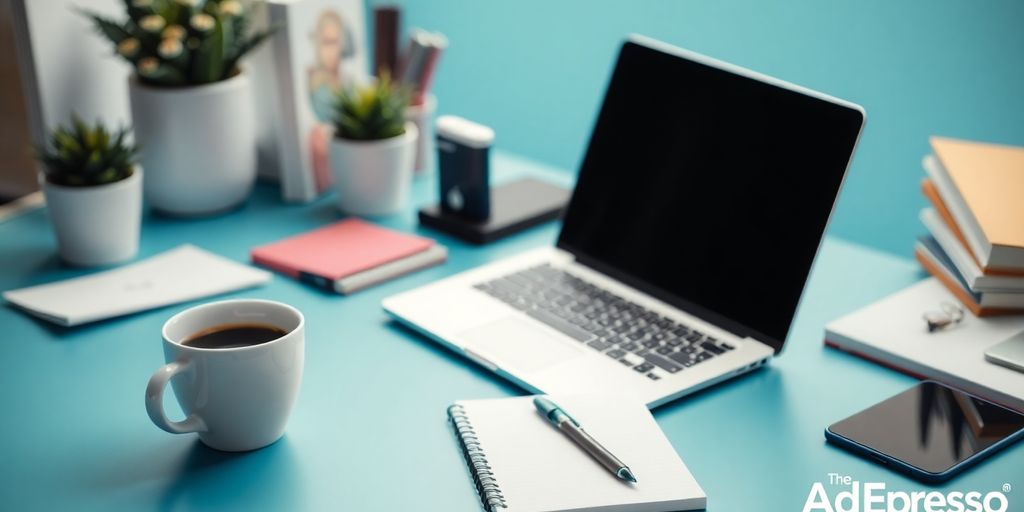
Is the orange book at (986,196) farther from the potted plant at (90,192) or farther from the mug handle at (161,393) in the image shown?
the potted plant at (90,192)

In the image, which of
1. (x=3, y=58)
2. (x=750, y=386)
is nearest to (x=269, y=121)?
(x=3, y=58)

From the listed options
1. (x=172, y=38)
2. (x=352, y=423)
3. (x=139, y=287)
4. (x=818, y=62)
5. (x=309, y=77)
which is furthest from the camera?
(x=818, y=62)

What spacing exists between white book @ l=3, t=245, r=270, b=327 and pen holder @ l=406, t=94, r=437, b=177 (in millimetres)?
356

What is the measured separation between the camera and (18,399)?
3.20ft

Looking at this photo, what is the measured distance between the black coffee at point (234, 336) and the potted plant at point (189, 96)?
0.51 meters

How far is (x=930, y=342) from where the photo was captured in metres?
1.03

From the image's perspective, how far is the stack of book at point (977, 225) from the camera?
1036 millimetres

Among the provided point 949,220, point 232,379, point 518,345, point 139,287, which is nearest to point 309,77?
point 139,287

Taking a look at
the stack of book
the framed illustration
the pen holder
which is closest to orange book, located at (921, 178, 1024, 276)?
the stack of book

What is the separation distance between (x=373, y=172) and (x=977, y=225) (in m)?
0.73

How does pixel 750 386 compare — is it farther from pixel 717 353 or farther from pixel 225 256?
pixel 225 256

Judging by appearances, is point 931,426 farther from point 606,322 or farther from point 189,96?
point 189,96

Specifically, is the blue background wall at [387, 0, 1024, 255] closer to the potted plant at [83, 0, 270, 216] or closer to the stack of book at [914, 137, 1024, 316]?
the stack of book at [914, 137, 1024, 316]

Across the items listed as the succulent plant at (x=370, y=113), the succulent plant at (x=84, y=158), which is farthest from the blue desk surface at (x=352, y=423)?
the succulent plant at (x=370, y=113)
